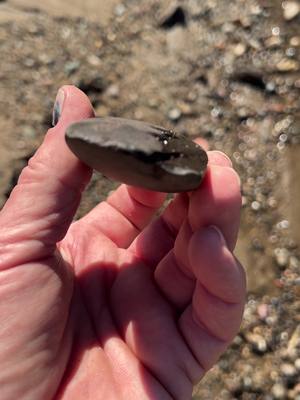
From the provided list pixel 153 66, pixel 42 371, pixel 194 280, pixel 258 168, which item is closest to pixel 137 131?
pixel 194 280

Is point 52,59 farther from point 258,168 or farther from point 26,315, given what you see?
point 26,315

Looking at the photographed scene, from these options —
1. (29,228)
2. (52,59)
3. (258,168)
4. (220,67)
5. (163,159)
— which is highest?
(163,159)

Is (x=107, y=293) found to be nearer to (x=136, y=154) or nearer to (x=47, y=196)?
(x=47, y=196)

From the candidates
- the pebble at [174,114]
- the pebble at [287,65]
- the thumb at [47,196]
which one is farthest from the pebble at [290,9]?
the thumb at [47,196]

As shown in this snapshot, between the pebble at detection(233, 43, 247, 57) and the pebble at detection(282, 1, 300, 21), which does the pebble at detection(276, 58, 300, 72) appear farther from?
the pebble at detection(282, 1, 300, 21)

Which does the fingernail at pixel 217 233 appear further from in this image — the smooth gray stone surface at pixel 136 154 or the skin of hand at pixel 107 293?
the smooth gray stone surface at pixel 136 154

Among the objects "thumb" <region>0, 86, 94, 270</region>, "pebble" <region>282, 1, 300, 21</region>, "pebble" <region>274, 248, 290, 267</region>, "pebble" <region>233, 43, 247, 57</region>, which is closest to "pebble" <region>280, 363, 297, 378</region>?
"pebble" <region>274, 248, 290, 267</region>

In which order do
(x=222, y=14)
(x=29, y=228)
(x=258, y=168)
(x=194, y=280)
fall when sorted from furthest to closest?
(x=222, y=14), (x=258, y=168), (x=194, y=280), (x=29, y=228)
